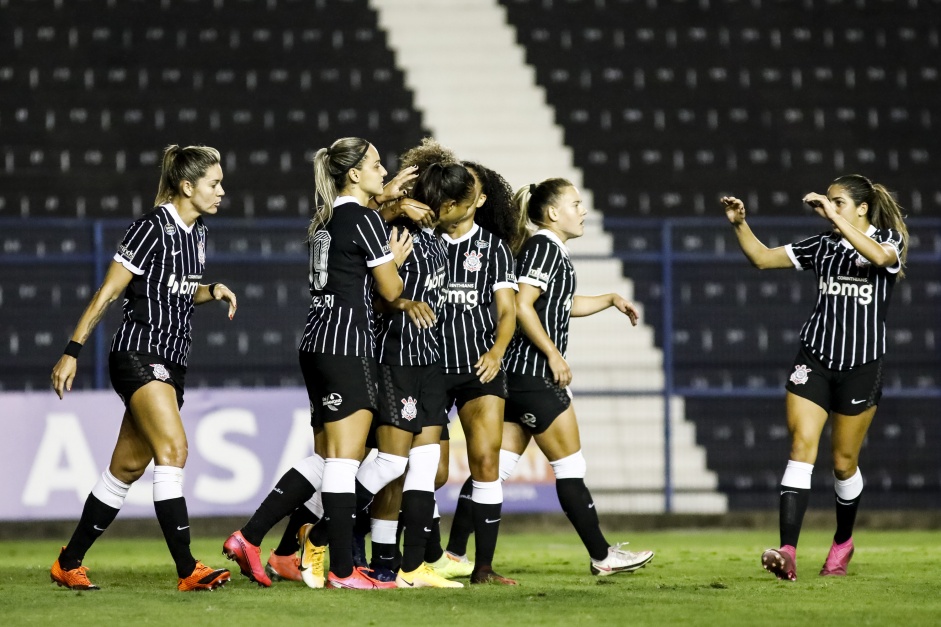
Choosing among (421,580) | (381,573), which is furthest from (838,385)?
(381,573)

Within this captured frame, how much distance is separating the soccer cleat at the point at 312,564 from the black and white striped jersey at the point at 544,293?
121cm

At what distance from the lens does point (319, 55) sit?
1473cm

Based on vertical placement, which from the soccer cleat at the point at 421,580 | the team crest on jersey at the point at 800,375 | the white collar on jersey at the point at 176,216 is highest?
the white collar on jersey at the point at 176,216

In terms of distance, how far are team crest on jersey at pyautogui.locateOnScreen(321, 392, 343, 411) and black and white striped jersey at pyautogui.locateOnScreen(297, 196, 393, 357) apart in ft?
0.57

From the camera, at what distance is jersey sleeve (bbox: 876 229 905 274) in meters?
6.47

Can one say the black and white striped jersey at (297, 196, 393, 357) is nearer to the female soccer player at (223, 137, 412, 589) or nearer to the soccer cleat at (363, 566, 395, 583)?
the female soccer player at (223, 137, 412, 589)

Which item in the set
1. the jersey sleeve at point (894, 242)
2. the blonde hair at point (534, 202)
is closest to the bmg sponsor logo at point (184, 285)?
the blonde hair at point (534, 202)

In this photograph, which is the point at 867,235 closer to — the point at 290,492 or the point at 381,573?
the point at 381,573

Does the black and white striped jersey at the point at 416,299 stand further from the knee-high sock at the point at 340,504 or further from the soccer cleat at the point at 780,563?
the soccer cleat at the point at 780,563

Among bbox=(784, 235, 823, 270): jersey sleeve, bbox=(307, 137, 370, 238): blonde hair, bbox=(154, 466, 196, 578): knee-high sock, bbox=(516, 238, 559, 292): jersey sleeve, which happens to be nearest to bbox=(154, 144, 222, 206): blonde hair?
bbox=(307, 137, 370, 238): blonde hair

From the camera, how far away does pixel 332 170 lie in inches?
232

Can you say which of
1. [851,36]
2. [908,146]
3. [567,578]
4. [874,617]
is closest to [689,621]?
[874,617]

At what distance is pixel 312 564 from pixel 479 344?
3.89ft

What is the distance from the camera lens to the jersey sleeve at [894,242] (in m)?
6.47
